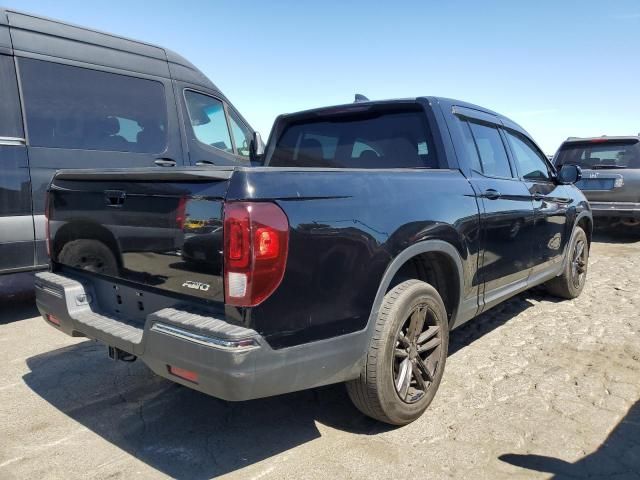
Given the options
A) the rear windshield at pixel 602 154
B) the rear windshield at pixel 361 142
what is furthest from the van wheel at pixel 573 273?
the rear windshield at pixel 602 154

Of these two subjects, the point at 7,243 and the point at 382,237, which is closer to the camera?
the point at 382,237

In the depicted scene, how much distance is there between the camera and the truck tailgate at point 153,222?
6.98ft

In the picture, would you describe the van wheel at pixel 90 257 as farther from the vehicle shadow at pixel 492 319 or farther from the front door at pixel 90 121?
the vehicle shadow at pixel 492 319

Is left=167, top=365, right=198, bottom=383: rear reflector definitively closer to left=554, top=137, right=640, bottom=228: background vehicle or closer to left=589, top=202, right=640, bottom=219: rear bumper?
left=554, top=137, right=640, bottom=228: background vehicle

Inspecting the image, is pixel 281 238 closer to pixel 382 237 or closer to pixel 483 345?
pixel 382 237

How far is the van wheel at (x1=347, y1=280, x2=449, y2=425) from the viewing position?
2545 mm

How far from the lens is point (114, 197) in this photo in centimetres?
258

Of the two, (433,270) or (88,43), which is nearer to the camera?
(433,270)

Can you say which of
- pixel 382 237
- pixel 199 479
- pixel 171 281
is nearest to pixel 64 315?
pixel 171 281

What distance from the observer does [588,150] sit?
8953 mm

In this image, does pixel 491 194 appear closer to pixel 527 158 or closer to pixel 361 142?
pixel 361 142

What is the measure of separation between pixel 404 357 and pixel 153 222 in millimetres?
1496

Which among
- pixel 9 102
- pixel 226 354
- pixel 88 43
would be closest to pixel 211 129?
pixel 88 43

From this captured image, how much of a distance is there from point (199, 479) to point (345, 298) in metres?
1.06
